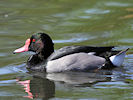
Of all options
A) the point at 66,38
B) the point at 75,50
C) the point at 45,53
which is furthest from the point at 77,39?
the point at 75,50

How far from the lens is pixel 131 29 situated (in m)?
12.4

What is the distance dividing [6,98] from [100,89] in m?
1.82

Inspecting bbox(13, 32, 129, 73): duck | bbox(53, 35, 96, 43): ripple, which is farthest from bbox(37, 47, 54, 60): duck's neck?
bbox(53, 35, 96, 43): ripple

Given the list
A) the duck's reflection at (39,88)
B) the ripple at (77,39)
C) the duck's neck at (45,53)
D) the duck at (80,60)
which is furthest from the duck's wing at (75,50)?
the ripple at (77,39)

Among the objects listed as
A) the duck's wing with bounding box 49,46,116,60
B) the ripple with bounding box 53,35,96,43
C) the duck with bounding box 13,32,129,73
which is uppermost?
the ripple with bounding box 53,35,96,43

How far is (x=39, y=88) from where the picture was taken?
8117mm

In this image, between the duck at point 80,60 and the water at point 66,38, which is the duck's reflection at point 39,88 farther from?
the duck at point 80,60

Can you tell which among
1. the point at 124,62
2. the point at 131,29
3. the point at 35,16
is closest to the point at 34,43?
the point at 124,62

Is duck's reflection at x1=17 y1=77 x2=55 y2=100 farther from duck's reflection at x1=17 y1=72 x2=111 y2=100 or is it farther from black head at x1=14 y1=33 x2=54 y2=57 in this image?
black head at x1=14 y1=33 x2=54 y2=57

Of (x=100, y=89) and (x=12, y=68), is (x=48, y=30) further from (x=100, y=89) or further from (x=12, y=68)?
(x=100, y=89)

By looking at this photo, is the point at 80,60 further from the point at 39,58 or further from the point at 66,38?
the point at 66,38

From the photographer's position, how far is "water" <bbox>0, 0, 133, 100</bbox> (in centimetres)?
766

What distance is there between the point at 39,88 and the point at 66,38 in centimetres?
408

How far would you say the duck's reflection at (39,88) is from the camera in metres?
7.56
